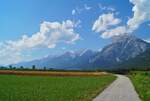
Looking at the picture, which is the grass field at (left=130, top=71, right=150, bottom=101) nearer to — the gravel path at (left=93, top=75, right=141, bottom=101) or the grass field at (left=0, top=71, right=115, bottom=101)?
the gravel path at (left=93, top=75, right=141, bottom=101)

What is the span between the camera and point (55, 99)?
2442cm

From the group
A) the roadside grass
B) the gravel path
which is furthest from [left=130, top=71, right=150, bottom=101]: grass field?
the roadside grass

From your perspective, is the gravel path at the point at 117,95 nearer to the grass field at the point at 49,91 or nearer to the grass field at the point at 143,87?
the grass field at the point at 143,87

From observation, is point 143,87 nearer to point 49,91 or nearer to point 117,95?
point 117,95

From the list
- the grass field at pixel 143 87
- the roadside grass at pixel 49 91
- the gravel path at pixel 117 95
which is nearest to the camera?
the gravel path at pixel 117 95

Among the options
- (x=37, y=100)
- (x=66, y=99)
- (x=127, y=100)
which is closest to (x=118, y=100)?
(x=127, y=100)

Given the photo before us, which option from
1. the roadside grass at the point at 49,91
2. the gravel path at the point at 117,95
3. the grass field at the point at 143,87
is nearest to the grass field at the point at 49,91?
the roadside grass at the point at 49,91

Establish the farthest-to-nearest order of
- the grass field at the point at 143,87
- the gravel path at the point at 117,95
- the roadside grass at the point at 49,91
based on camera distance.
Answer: the grass field at the point at 143,87
the roadside grass at the point at 49,91
the gravel path at the point at 117,95

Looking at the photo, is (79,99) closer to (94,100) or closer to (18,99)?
(94,100)

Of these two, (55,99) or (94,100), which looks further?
(55,99)

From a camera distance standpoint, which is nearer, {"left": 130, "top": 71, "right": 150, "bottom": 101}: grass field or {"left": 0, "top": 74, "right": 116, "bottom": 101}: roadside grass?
{"left": 0, "top": 74, "right": 116, "bottom": 101}: roadside grass

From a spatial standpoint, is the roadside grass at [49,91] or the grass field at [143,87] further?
the grass field at [143,87]

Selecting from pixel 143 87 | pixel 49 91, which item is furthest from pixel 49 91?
pixel 143 87

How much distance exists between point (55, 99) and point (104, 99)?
12.0 feet
